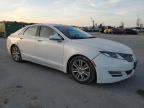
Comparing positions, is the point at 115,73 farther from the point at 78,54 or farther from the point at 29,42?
the point at 29,42

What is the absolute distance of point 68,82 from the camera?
18.6ft

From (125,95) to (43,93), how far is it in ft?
5.81

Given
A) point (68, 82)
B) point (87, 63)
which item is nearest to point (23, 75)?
point (68, 82)

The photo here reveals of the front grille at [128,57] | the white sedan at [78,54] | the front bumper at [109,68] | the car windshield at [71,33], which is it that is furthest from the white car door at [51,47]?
the front grille at [128,57]

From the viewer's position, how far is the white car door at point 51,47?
601 centimetres

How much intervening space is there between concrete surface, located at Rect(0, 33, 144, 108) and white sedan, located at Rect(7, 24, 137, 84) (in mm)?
278

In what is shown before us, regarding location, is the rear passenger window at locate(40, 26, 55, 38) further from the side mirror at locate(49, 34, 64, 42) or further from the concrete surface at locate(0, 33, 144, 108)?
the concrete surface at locate(0, 33, 144, 108)

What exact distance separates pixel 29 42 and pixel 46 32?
77 centimetres

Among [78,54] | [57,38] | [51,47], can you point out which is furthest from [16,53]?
[78,54]

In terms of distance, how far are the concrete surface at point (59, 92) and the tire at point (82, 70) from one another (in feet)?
0.51

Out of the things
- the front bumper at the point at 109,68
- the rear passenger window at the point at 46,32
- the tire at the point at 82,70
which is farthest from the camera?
the rear passenger window at the point at 46,32

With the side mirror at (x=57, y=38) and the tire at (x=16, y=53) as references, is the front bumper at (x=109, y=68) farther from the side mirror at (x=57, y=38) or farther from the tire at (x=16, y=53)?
the tire at (x=16, y=53)

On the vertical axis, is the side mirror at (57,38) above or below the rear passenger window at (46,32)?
below

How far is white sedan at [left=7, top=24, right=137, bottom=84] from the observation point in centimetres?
515
